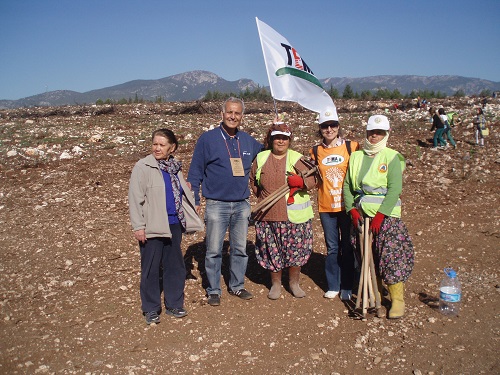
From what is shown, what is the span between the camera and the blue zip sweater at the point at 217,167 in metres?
4.03

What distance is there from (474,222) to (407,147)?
5086 millimetres

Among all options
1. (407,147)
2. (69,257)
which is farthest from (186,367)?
(407,147)

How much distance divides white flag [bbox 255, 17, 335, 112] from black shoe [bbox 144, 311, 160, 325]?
2271mm

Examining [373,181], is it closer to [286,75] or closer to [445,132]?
[286,75]

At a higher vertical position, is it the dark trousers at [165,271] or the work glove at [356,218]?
the work glove at [356,218]

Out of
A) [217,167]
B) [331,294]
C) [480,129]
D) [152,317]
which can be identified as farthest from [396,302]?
[480,129]

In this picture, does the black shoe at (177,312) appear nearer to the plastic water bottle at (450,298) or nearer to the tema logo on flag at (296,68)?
the plastic water bottle at (450,298)

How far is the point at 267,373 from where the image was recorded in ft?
10.7

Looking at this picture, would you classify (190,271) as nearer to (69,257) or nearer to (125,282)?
(125,282)

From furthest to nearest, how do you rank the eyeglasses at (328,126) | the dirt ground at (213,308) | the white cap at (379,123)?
the eyeglasses at (328,126), the white cap at (379,123), the dirt ground at (213,308)

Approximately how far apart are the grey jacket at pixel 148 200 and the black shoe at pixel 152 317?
0.72 meters

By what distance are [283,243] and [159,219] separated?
1.19 metres

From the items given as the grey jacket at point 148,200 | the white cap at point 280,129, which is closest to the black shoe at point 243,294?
the grey jacket at point 148,200

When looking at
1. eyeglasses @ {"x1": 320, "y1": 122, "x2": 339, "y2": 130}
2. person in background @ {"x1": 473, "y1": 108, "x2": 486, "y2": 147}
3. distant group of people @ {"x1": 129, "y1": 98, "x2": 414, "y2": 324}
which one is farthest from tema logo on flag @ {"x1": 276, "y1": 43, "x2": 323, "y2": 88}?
person in background @ {"x1": 473, "y1": 108, "x2": 486, "y2": 147}
